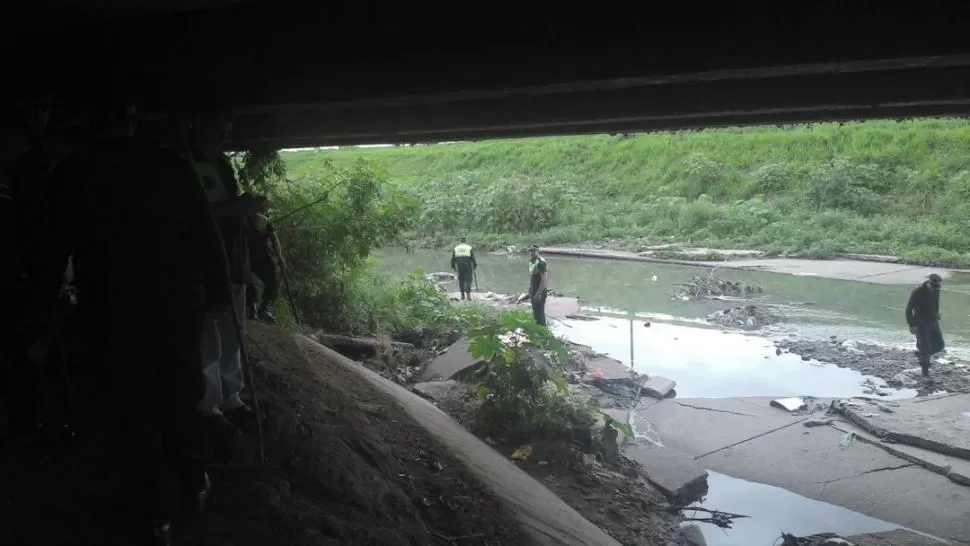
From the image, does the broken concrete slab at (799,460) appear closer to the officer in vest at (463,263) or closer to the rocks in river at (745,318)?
the rocks in river at (745,318)

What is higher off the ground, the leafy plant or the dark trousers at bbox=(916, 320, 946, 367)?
the leafy plant

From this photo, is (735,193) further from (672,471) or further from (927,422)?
(672,471)

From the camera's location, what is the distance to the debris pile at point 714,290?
1588 cm

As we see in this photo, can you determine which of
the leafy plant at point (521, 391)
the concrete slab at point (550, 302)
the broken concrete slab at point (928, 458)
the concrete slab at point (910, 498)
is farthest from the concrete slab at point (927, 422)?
the concrete slab at point (550, 302)

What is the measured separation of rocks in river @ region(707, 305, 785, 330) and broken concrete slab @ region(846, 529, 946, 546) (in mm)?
7466

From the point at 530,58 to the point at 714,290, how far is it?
13.8m

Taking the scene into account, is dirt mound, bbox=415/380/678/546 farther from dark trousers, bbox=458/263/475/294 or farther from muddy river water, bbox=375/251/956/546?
dark trousers, bbox=458/263/475/294

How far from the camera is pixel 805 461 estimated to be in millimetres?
6988

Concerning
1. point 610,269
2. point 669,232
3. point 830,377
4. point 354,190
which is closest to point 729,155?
point 669,232

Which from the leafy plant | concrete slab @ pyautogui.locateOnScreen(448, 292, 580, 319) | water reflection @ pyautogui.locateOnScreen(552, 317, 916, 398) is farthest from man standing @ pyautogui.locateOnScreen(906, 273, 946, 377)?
concrete slab @ pyautogui.locateOnScreen(448, 292, 580, 319)

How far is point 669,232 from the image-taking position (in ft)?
89.8

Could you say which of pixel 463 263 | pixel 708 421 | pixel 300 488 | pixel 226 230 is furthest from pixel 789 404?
pixel 463 263

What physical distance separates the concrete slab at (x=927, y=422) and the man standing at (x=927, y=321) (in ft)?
3.65

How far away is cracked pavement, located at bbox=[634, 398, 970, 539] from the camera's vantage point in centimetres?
602
